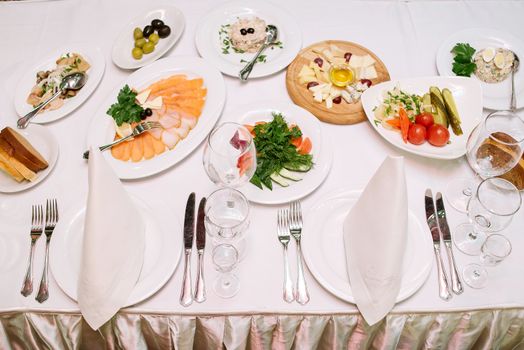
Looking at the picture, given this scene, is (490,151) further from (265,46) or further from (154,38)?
(154,38)

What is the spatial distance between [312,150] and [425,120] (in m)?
0.39

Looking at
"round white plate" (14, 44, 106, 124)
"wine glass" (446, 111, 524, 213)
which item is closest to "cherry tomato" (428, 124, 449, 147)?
"wine glass" (446, 111, 524, 213)

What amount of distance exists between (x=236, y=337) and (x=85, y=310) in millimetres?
385

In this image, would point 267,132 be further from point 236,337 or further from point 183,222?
point 236,337

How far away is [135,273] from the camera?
1.04 meters

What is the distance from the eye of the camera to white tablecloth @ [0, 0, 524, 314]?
3.42ft

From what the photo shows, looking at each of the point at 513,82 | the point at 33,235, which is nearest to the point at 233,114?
the point at 33,235

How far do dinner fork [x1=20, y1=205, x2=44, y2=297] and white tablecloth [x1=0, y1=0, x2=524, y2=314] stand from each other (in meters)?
0.02

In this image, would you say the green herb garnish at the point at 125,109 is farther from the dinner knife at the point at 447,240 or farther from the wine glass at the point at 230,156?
the dinner knife at the point at 447,240

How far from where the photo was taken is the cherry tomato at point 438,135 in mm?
1284

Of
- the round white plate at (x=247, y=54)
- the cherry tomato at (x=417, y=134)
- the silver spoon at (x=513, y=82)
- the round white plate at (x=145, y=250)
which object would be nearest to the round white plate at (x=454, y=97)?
the cherry tomato at (x=417, y=134)

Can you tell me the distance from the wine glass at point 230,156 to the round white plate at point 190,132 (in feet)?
0.68

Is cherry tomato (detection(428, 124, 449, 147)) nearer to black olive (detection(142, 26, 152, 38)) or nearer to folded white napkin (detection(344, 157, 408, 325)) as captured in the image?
folded white napkin (detection(344, 157, 408, 325))

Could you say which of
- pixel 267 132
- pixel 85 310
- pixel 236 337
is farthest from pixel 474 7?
pixel 85 310
